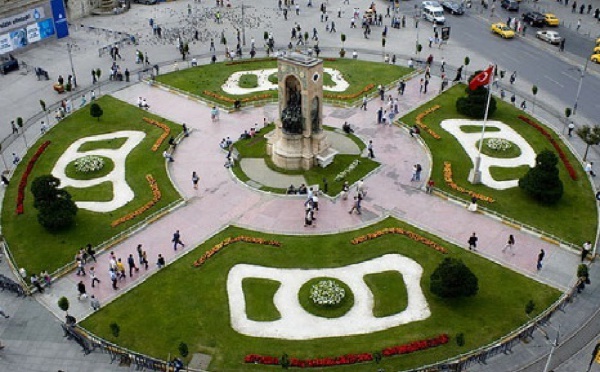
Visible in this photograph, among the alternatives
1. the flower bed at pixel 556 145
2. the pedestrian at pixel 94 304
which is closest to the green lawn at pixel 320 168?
the flower bed at pixel 556 145

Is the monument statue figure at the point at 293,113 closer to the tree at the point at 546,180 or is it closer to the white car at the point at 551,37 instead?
the tree at the point at 546,180

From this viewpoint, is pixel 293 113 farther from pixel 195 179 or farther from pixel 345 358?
pixel 345 358

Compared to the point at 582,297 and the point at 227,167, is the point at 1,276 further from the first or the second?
the point at 582,297

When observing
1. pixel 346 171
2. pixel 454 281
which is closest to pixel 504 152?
pixel 346 171

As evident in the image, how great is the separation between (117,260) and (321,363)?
56.4 ft

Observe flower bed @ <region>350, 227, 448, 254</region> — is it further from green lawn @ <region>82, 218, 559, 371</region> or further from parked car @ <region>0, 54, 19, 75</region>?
parked car @ <region>0, 54, 19, 75</region>

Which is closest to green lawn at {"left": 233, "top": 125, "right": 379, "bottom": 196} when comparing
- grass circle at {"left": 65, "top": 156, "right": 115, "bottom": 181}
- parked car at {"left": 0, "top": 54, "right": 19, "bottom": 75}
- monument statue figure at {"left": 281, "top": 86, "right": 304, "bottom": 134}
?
monument statue figure at {"left": 281, "top": 86, "right": 304, "bottom": 134}

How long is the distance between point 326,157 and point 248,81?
2139cm

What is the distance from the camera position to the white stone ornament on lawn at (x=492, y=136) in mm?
52672

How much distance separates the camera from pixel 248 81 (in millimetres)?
71438

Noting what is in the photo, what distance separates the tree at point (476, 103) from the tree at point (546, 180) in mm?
14065

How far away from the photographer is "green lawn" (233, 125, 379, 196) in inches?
2072

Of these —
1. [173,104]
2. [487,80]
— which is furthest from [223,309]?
[173,104]

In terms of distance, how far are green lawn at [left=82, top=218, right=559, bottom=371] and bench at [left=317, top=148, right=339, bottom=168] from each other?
9.94 metres
